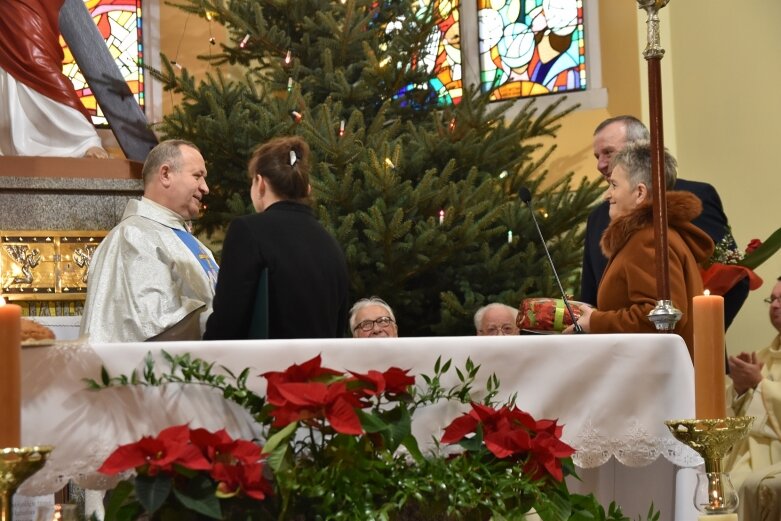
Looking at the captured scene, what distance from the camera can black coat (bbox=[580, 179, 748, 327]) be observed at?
4.55m

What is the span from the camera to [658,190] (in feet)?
10.0

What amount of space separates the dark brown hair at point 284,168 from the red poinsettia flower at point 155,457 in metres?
1.90

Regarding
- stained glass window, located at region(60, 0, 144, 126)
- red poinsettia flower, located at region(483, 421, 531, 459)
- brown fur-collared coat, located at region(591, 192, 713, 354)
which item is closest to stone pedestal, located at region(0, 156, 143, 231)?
brown fur-collared coat, located at region(591, 192, 713, 354)

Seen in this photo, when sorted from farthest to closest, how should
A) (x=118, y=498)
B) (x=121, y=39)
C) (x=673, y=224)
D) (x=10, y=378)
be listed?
(x=121, y=39), (x=673, y=224), (x=118, y=498), (x=10, y=378)

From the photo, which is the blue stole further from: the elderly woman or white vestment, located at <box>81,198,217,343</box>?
the elderly woman

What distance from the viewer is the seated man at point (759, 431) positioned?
5211 mm

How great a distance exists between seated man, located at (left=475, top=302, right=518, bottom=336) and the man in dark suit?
1.04 meters

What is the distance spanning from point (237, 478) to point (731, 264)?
348 cm

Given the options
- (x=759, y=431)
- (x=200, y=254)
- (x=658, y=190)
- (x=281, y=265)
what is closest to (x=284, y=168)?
(x=281, y=265)

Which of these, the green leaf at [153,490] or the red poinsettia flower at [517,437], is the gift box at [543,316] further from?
the green leaf at [153,490]

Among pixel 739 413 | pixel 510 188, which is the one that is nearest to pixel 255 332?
pixel 739 413

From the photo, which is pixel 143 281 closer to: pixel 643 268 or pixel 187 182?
pixel 187 182

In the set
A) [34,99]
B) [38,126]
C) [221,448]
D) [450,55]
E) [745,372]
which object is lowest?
[745,372]

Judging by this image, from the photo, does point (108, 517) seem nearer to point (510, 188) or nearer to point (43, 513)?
point (43, 513)
